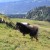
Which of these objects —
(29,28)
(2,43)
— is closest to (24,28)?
(29,28)

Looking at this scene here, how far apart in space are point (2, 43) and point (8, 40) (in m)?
1.38

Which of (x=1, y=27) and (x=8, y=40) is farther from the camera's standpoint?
(x=1, y=27)

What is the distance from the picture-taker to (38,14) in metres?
107

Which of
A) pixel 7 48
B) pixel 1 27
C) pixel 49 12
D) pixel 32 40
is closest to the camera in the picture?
pixel 7 48

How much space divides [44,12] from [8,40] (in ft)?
299

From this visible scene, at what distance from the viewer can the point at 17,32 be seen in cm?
2206

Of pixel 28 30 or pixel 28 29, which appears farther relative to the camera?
pixel 28 30

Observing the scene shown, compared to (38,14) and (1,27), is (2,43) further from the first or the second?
(38,14)

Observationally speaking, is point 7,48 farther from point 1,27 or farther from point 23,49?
point 1,27

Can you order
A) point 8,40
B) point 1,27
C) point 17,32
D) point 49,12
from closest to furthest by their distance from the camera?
point 8,40, point 17,32, point 1,27, point 49,12

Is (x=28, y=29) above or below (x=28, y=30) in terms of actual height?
above

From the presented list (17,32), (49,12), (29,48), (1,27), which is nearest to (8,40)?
(29,48)

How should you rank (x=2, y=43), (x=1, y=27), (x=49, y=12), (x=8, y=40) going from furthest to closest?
(x=49, y=12) → (x=1, y=27) → (x=8, y=40) → (x=2, y=43)

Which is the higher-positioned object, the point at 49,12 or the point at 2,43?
the point at 2,43
